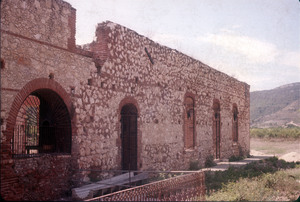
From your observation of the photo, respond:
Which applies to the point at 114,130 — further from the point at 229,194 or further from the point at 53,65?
the point at 229,194

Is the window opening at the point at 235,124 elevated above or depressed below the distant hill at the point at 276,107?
below

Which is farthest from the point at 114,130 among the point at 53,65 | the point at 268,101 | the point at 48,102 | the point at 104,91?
the point at 268,101

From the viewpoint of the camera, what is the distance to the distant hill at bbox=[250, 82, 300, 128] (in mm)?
74188

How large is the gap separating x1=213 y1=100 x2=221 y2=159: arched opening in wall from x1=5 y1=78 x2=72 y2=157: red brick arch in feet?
37.2

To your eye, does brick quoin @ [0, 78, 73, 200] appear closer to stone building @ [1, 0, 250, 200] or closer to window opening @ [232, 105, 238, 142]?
stone building @ [1, 0, 250, 200]

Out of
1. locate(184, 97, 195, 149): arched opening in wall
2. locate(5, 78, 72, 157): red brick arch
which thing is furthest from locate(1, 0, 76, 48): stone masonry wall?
locate(184, 97, 195, 149): arched opening in wall

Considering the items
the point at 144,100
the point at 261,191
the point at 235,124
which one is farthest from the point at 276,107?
the point at 261,191

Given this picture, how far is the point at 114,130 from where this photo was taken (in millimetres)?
9555

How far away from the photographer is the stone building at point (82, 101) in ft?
21.9

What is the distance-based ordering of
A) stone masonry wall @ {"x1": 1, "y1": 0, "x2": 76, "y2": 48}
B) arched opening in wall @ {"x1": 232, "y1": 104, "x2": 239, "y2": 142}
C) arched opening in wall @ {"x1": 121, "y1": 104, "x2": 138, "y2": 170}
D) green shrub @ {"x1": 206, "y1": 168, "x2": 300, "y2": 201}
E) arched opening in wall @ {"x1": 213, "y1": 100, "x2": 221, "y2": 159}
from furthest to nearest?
→ 1. arched opening in wall @ {"x1": 232, "y1": 104, "x2": 239, "y2": 142}
2. arched opening in wall @ {"x1": 213, "y1": 100, "x2": 221, "y2": 159}
3. arched opening in wall @ {"x1": 121, "y1": 104, "x2": 138, "y2": 170}
4. green shrub @ {"x1": 206, "y1": 168, "x2": 300, "y2": 201}
5. stone masonry wall @ {"x1": 1, "y1": 0, "x2": 76, "y2": 48}

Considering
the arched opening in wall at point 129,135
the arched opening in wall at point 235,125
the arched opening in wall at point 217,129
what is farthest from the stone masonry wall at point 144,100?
the arched opening in wall at point 235,125

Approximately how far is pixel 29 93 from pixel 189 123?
9080 mm

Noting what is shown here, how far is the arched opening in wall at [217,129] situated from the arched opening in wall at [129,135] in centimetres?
804

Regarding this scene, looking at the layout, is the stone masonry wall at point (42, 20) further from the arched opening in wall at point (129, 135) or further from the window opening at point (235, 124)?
the window opening at point (235, 124)
